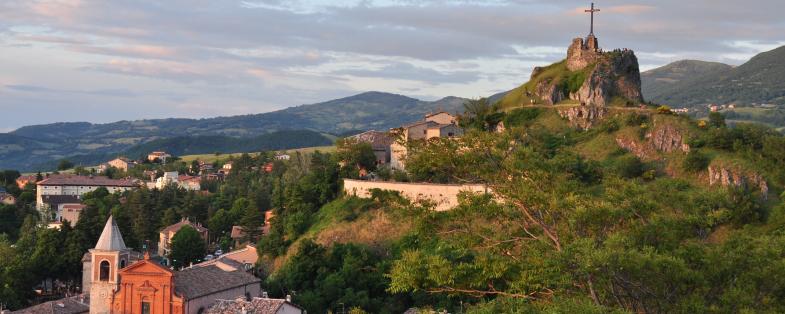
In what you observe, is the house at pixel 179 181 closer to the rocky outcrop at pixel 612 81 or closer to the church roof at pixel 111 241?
the rocky outcrop at pixel 612 81

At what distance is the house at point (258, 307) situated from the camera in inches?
1769

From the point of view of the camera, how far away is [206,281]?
5050 centimetres

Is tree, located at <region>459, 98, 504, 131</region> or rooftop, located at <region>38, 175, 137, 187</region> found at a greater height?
tree, located at <region>459, 98, 504, 131</region>

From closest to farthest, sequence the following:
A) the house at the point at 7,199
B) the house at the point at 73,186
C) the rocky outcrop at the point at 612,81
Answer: the rocky outcrop at the point at 612,81, the house at the point at 7,199, the house at the point at 73,186

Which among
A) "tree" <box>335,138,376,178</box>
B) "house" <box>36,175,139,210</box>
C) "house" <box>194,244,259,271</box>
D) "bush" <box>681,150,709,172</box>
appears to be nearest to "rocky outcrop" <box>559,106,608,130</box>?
"bush" <box>681,150,709,172</box>

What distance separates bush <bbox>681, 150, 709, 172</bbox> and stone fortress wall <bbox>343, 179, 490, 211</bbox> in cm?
1472

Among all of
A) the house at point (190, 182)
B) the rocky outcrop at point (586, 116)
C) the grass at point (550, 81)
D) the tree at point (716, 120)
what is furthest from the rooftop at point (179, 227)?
the tree at point (716, 120)

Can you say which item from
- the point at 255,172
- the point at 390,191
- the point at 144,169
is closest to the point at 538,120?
the point at 390,191

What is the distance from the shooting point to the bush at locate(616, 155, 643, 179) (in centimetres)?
5891

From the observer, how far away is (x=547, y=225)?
23.8 m

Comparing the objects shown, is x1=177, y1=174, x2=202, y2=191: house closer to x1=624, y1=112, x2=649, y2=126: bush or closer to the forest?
the forest

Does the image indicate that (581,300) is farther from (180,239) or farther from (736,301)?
(180,239)

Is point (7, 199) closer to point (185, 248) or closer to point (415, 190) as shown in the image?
point (185, 248)

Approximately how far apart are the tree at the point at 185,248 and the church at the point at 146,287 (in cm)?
1696
